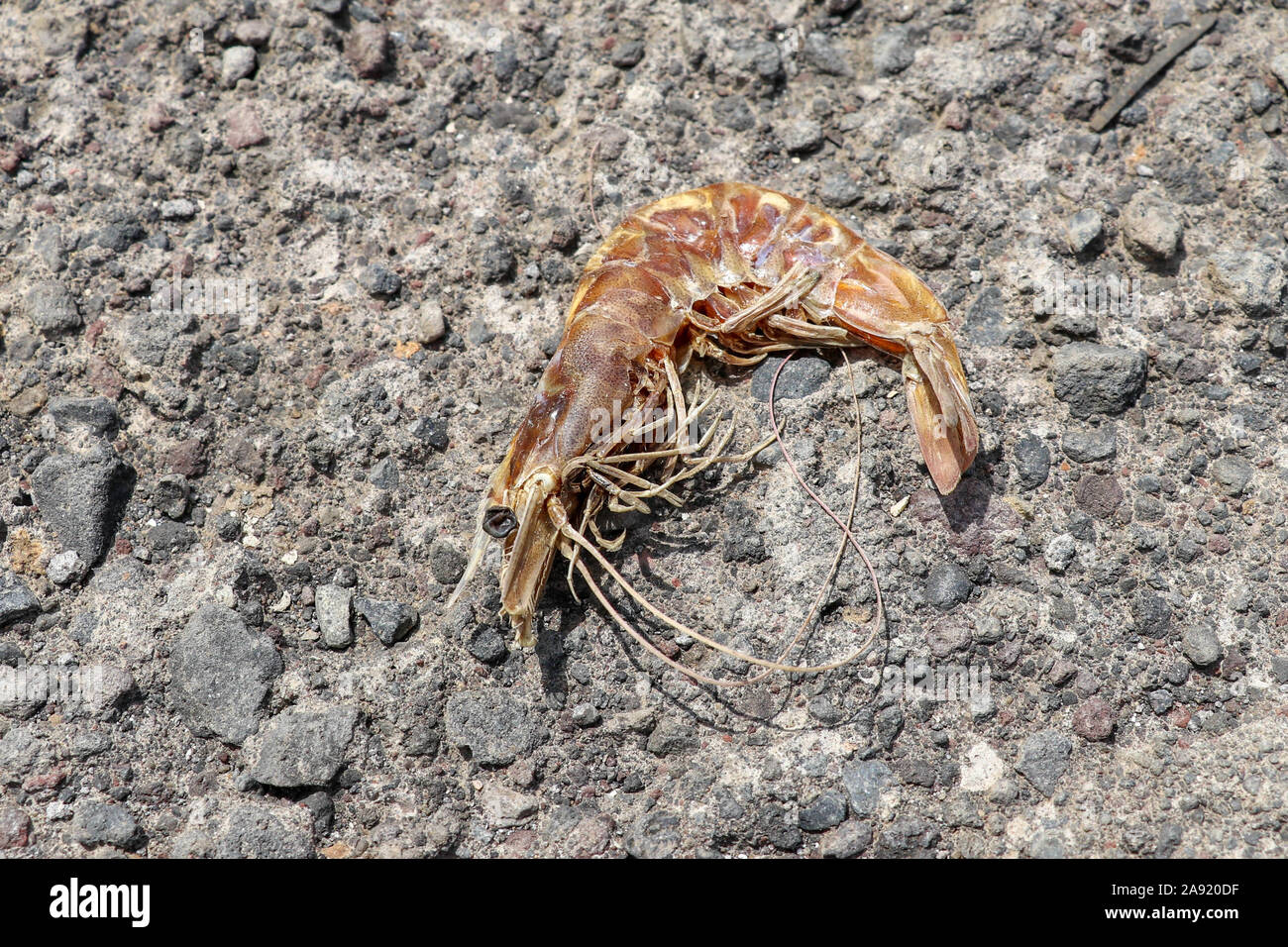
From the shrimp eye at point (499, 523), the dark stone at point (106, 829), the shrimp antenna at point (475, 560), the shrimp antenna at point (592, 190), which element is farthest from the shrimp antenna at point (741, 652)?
the dark stone at point (106, 829)

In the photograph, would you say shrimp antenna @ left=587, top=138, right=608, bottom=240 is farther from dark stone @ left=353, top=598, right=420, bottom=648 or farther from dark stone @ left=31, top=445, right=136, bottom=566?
dark stone @ left=31, top=445, right=136, bottom=566

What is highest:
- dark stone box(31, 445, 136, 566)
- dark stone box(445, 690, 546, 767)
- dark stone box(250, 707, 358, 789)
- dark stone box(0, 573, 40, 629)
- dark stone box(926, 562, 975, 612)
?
dark stone box(926, 562, 975, 612)

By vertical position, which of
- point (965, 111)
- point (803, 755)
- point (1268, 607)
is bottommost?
point (803, 755)

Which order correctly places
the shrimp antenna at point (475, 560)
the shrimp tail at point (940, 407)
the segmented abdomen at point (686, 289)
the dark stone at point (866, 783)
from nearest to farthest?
the dark stone at point (866, 783) → the shrimp antenna at point (475, 560) → the shrimp tail at point (940, 407) → the segmented abdomen at point (686, 289)

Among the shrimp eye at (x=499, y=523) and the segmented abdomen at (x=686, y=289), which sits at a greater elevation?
the segmented abdomen at (x=686, y=289)

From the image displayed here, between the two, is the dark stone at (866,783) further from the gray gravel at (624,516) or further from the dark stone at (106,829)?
the dark stone at (106,829)

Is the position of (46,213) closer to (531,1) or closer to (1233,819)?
(531,1)

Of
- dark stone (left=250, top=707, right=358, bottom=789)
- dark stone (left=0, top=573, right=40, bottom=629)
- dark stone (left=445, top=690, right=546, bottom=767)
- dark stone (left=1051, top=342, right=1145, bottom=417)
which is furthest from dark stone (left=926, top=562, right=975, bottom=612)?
dark stone (left=0, top=573, right=40, bottom=629)

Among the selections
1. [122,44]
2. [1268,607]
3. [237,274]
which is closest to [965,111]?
[1268,607]
